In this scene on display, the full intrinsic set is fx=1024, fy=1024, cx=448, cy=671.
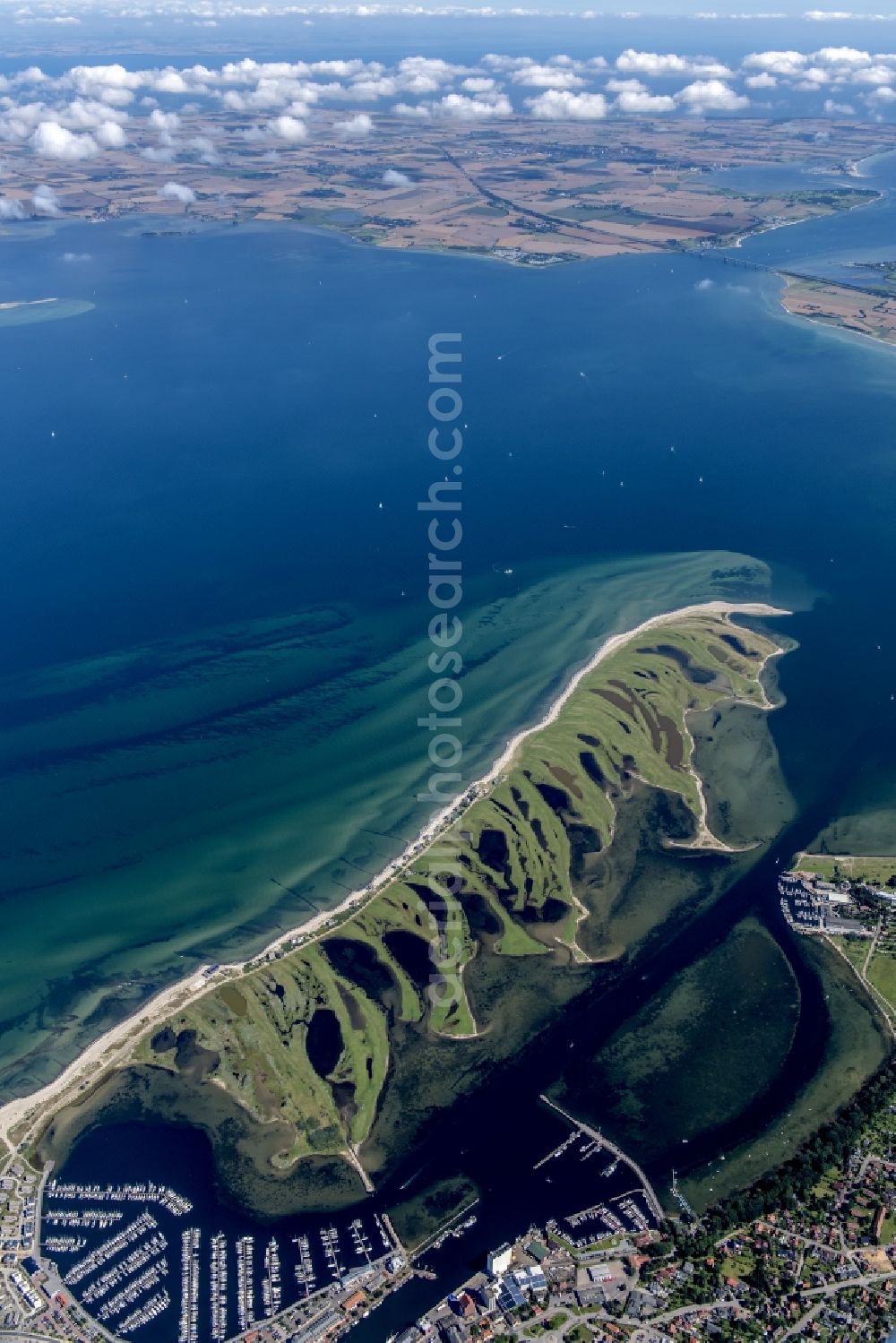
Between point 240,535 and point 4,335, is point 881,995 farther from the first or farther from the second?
point 4,335

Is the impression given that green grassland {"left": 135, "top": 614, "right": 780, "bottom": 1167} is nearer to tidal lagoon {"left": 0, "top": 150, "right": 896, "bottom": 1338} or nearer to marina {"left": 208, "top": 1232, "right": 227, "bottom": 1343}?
tidal lagoon {"left": 0, "top": 150, "right": 896, "bottom": 1338}

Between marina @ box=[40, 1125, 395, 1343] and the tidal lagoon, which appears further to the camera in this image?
the tidal lagoon

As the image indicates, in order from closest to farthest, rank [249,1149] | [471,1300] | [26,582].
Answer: [471,1300] → [249,1149] → [26,582]

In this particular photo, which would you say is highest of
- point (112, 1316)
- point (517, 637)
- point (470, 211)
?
point (470, 211)

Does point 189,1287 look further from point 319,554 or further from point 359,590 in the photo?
point 319,554

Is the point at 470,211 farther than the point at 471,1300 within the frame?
Yes

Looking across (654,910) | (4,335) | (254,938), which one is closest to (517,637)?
(654,910)

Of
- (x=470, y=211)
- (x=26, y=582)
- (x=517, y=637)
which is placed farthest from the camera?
(x=470, y=211)

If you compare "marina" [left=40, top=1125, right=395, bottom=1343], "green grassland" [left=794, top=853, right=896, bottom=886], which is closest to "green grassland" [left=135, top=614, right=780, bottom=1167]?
"marina" [left=40, top=1125, right=395, bottom=1343]
